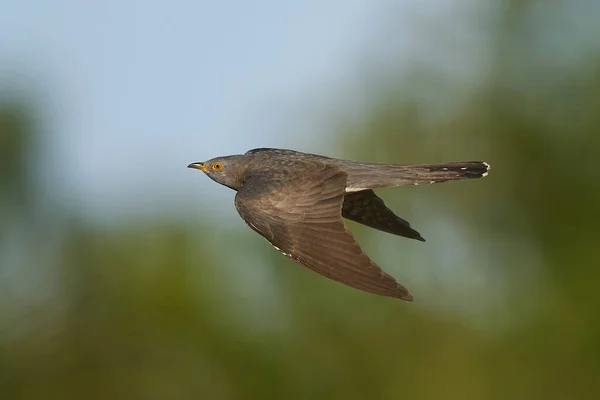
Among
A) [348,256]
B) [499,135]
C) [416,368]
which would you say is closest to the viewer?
[348,256]

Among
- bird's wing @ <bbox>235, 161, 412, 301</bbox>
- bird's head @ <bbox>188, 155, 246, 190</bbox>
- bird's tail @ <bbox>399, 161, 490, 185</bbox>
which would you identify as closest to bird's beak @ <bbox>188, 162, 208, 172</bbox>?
bird's head @ <bbox>188, 155, 246, 190</bbox>

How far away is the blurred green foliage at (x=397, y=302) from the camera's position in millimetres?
25234

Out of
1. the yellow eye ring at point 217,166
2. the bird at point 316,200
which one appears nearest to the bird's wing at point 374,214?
the bird at point 316,200

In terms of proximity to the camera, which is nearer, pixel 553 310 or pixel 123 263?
pixel 553 310

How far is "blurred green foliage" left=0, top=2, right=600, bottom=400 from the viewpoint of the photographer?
25.2 m

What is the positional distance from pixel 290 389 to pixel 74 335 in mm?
5619

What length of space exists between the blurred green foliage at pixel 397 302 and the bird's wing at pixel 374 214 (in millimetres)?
13856

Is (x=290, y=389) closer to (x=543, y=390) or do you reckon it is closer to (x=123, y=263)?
(x=543, y=390)

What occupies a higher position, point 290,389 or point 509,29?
point 509,29

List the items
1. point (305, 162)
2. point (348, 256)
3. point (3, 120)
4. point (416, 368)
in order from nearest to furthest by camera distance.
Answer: point (348, 256), point (305, 162), point (416, 368), point (3, 120)

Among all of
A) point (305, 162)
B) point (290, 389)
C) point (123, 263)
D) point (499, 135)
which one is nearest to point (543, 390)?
point (290, 389)

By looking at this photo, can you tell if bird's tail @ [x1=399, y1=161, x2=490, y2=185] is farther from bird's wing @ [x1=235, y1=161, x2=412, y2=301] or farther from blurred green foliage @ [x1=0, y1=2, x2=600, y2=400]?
blurred green foliage @ [x1=0, y1=2, x2=600, y2=400]

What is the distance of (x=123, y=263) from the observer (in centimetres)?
3142

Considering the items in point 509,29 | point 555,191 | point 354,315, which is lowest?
point 354,315
